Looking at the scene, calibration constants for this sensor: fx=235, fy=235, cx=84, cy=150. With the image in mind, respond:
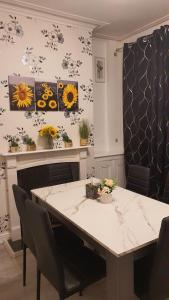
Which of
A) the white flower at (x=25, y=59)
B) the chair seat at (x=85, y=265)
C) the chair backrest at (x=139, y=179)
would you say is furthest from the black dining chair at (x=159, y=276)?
the white flower at (x=25, y=59)

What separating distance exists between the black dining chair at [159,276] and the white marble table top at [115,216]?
3.9 inches

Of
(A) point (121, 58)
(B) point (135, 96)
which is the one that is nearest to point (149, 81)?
(B) point (135, 96)

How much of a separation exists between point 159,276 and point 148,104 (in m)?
2.61

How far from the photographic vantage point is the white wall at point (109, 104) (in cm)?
394

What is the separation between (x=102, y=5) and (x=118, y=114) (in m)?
1.75

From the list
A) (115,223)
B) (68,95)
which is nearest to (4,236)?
(115,223)

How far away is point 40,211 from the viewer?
1386mm

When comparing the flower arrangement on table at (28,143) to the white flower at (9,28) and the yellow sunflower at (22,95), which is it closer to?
the yellow sunflower at (22,95)

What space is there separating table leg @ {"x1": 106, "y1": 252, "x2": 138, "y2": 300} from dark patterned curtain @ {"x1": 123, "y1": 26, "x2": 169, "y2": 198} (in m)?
2.16

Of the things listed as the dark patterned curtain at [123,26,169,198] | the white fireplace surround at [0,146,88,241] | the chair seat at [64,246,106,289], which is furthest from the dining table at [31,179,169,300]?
the dark patterned curtain at [123,26,169,198]

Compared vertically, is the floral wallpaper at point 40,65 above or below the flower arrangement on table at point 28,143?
above

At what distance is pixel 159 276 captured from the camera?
1286mm

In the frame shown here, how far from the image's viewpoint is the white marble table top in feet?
4.37

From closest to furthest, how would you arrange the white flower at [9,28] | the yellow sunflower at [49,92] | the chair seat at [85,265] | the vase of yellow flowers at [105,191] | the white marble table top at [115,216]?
the white marble table top at [115,216] < the chair seat at [85,265] < the vase of yellow flowers at [105,191] < the white flower at [9,28] < the yellow sunflower at [49,92]
